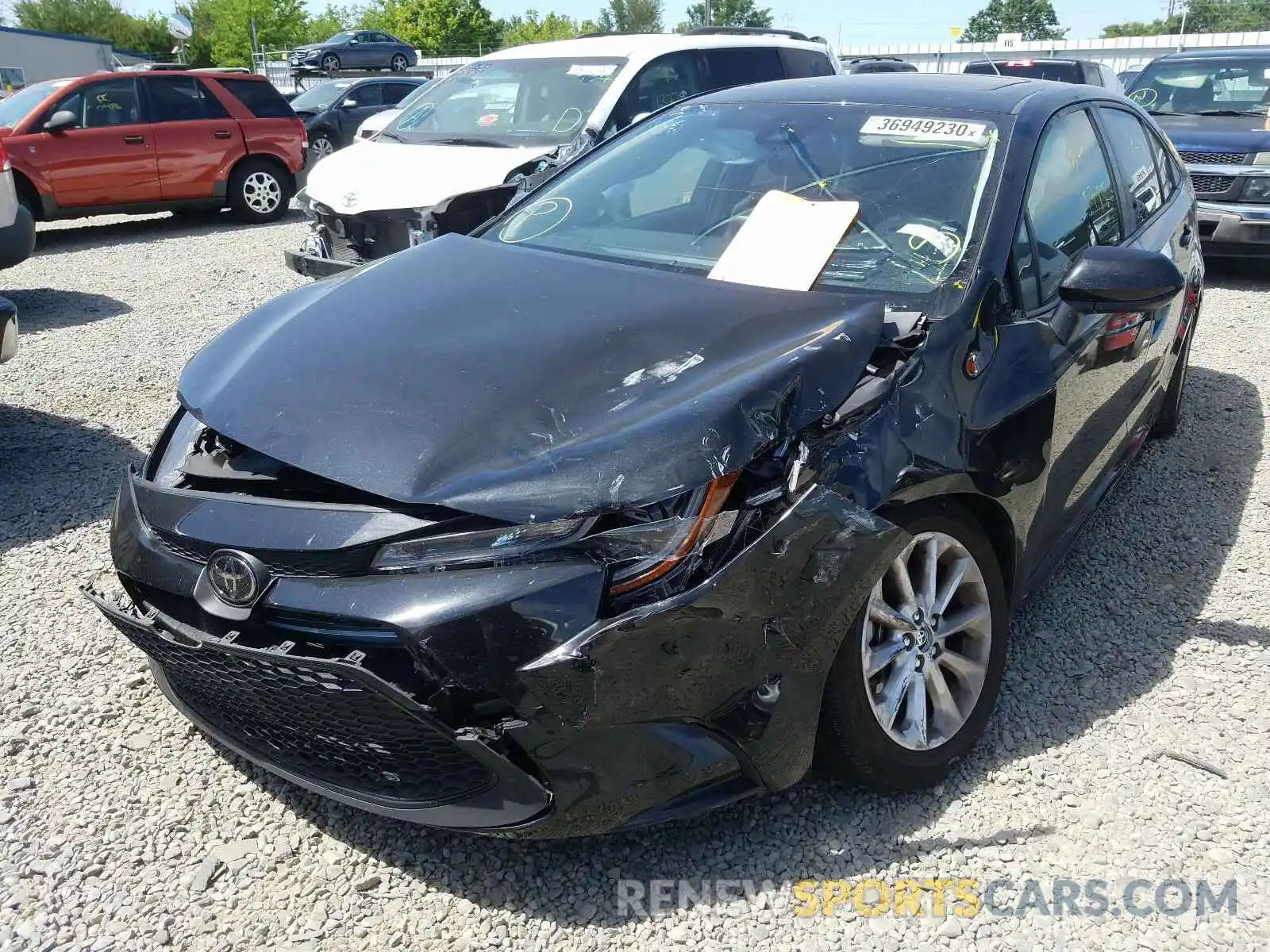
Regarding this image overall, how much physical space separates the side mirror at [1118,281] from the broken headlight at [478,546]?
1.61 metres

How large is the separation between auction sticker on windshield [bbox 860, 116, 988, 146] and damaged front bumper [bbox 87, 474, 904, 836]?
138cm

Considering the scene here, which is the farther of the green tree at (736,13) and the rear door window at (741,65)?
the green tree at (736,13)

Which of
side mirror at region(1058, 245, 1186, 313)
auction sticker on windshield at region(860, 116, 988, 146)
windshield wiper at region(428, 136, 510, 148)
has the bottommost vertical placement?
windshield wiper at region(428, 136, 510, 148)

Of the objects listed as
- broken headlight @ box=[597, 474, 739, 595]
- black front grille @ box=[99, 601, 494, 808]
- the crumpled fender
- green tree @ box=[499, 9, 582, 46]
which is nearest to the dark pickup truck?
the crumpled fender

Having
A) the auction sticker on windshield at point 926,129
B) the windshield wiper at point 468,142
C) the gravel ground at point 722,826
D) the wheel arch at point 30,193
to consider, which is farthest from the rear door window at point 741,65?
the wheel arch at point 30,193

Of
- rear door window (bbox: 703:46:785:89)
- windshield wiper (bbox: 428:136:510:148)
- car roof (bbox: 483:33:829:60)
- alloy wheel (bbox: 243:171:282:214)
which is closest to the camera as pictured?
windshield wiper (bbox: 428:136:510:148)

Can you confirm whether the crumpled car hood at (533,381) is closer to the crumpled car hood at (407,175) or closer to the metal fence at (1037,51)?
the crumpled car hood at (407,175)

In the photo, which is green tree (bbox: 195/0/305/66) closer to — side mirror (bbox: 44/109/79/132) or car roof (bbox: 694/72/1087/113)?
side mirror (bbox: 44/109/79/132)

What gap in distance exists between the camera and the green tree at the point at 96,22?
5700 cm

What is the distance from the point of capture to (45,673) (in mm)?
3072

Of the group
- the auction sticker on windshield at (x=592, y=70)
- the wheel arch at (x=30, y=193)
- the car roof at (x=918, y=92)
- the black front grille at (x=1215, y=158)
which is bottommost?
the black front grille at (x=1215, y=158)

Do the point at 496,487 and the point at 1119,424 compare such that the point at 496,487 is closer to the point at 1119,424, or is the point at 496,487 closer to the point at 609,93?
the point at 1119,424

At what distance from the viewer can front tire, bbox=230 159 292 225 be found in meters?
11.6

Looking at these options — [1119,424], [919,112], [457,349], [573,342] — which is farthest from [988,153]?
[457,349]
